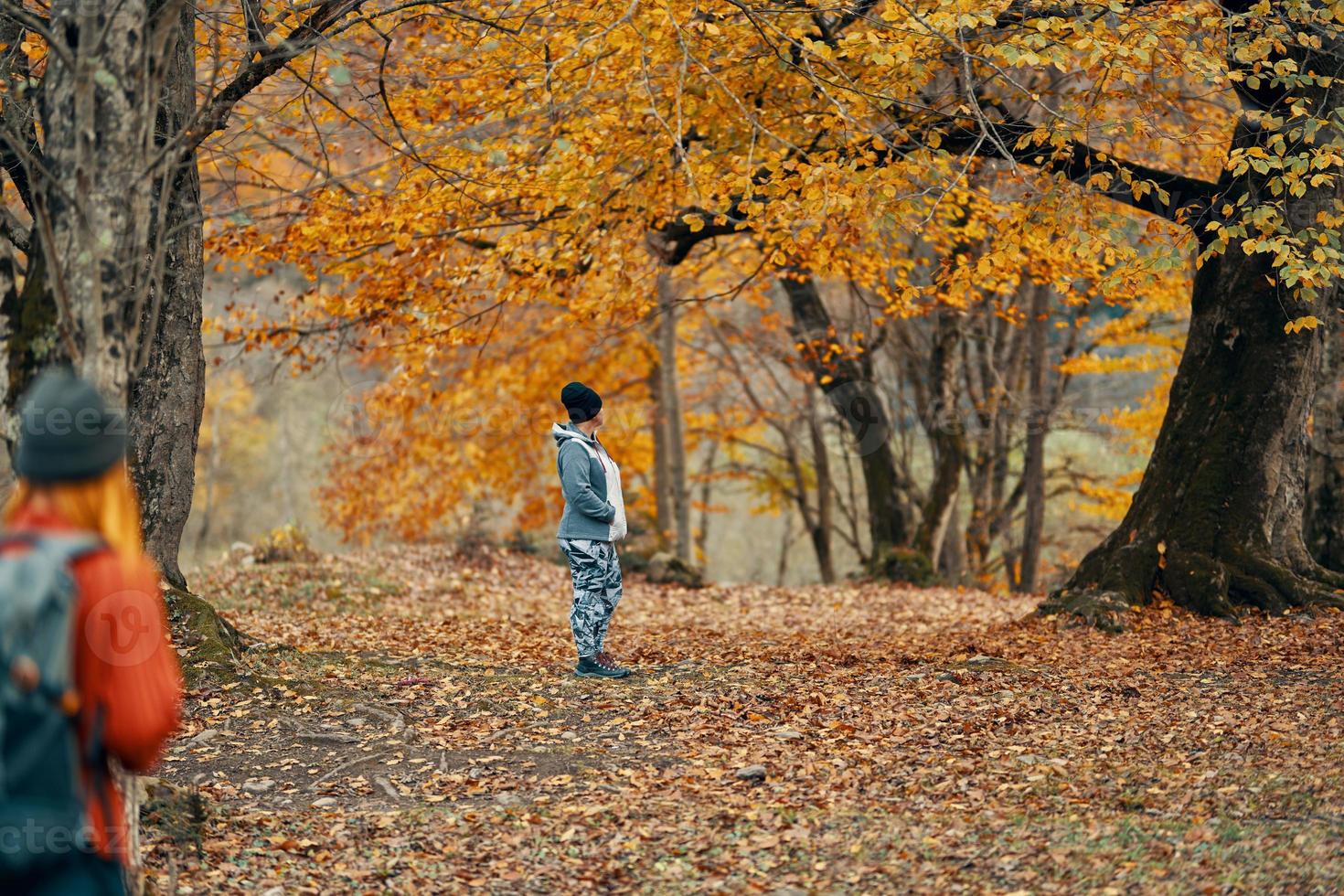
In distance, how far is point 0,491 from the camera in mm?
8633

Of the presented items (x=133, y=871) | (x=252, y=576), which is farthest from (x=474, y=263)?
(x=133, y=871)

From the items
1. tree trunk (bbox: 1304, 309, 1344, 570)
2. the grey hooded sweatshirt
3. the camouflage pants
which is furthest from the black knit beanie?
tree trunk (bbox: 1304, 309, 1344, 570)

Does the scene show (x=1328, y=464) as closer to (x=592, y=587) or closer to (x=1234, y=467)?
(x=1234, y=467)

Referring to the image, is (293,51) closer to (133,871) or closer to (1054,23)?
(133,871)

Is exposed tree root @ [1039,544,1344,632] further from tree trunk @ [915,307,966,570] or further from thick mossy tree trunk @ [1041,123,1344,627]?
tree trunk @ [915,307,966,570]

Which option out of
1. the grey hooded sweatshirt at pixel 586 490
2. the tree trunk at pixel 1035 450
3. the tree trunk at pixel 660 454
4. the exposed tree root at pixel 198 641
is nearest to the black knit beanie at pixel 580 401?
the grey hooded sweatshirt at pixel 586 490

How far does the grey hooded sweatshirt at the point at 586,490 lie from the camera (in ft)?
27.5

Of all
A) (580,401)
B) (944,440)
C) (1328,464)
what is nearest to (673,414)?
(944,440)

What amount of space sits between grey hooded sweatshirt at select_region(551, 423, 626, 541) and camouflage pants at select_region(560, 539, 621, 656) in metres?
0.09

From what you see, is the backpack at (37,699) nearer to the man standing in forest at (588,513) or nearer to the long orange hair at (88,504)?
the long orange hair at (88,504)

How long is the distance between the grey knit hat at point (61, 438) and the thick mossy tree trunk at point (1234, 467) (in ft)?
30.0

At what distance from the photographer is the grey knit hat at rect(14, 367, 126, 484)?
9.43 ft

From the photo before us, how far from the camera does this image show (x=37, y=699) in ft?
9.05

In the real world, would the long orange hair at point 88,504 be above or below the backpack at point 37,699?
above
